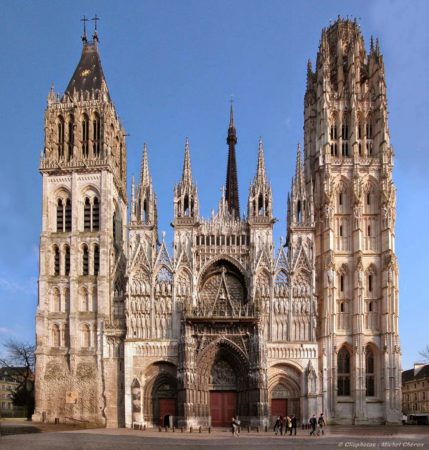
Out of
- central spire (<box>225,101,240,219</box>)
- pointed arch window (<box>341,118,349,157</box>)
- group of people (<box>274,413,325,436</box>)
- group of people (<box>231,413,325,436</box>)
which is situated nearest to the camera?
group of people (<box>231,413,325,436</box>)

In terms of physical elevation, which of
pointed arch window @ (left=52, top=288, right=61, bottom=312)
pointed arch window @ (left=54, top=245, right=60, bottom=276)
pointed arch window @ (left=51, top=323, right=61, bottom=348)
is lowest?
pointed arch window @ (left=51, top=323, right=61, bottom=348)

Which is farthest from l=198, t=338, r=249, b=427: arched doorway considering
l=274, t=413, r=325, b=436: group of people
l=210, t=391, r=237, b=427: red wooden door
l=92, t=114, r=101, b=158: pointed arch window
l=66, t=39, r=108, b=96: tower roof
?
l=66, t=39, r=108, b=96: tower roof

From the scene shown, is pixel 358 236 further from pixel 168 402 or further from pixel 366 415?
pixel 168 402

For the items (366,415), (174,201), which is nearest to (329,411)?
(366,415)

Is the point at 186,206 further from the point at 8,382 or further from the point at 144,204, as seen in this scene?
the point at 8,382

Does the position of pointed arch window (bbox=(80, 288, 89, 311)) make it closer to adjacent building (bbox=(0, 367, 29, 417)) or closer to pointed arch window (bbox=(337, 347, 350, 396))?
pointed arch window (bbox=(337, 347, 350, 396))

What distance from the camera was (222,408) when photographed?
214 ft

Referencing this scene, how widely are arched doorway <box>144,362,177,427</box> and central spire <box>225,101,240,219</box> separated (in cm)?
2246

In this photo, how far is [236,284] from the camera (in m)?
68.9

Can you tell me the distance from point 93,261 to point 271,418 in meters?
21.1

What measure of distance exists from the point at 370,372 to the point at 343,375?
8.23 feet

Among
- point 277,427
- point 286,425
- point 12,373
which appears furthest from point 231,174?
point 12,373

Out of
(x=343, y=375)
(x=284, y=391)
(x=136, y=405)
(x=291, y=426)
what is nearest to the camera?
(x=291, y=426)

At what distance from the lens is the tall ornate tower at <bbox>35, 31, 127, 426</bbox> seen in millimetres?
65750
